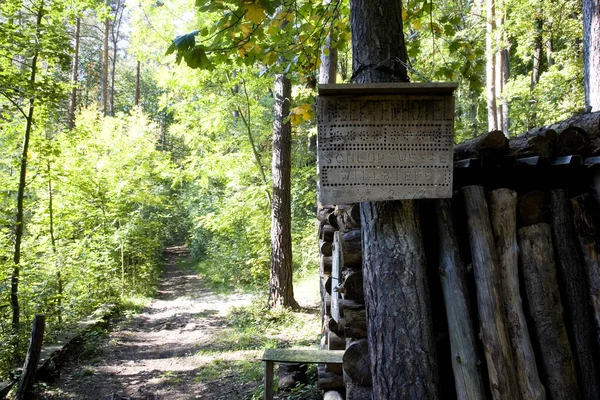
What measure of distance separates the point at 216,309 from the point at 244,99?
583cm

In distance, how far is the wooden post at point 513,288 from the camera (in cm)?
246

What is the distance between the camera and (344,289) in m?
3.46

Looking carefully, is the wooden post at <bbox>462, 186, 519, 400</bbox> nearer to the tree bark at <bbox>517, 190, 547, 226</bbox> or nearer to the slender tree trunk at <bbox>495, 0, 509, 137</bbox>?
the tree bark at <bbox>517, 190, 547, 226</bbox>

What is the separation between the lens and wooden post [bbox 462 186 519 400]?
7.97 ft

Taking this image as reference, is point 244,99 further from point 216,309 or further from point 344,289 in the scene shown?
point 344,289

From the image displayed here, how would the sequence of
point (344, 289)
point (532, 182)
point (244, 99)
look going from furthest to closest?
point (244, 99), point (344, 289), point (532, 182)

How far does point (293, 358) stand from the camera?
4.45 meters

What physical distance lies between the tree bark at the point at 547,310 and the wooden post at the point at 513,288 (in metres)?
0.09

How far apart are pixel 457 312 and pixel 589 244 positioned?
89 centimetres

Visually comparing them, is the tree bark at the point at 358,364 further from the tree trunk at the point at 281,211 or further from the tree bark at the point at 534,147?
the tree trunk at the point at 281,211

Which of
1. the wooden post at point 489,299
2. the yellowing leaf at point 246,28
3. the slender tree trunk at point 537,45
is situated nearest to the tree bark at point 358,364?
the wooden post at point 489,299

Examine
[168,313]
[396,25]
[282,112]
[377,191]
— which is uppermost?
[282,112]

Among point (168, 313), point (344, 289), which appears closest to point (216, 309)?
point (168, 313)

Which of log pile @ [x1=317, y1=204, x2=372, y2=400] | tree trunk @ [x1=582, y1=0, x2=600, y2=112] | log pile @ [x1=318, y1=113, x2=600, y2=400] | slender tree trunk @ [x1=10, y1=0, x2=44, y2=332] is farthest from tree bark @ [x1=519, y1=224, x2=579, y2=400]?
slender tree trunk @ [x1=10, y1=0, x2=44, y2=332]
